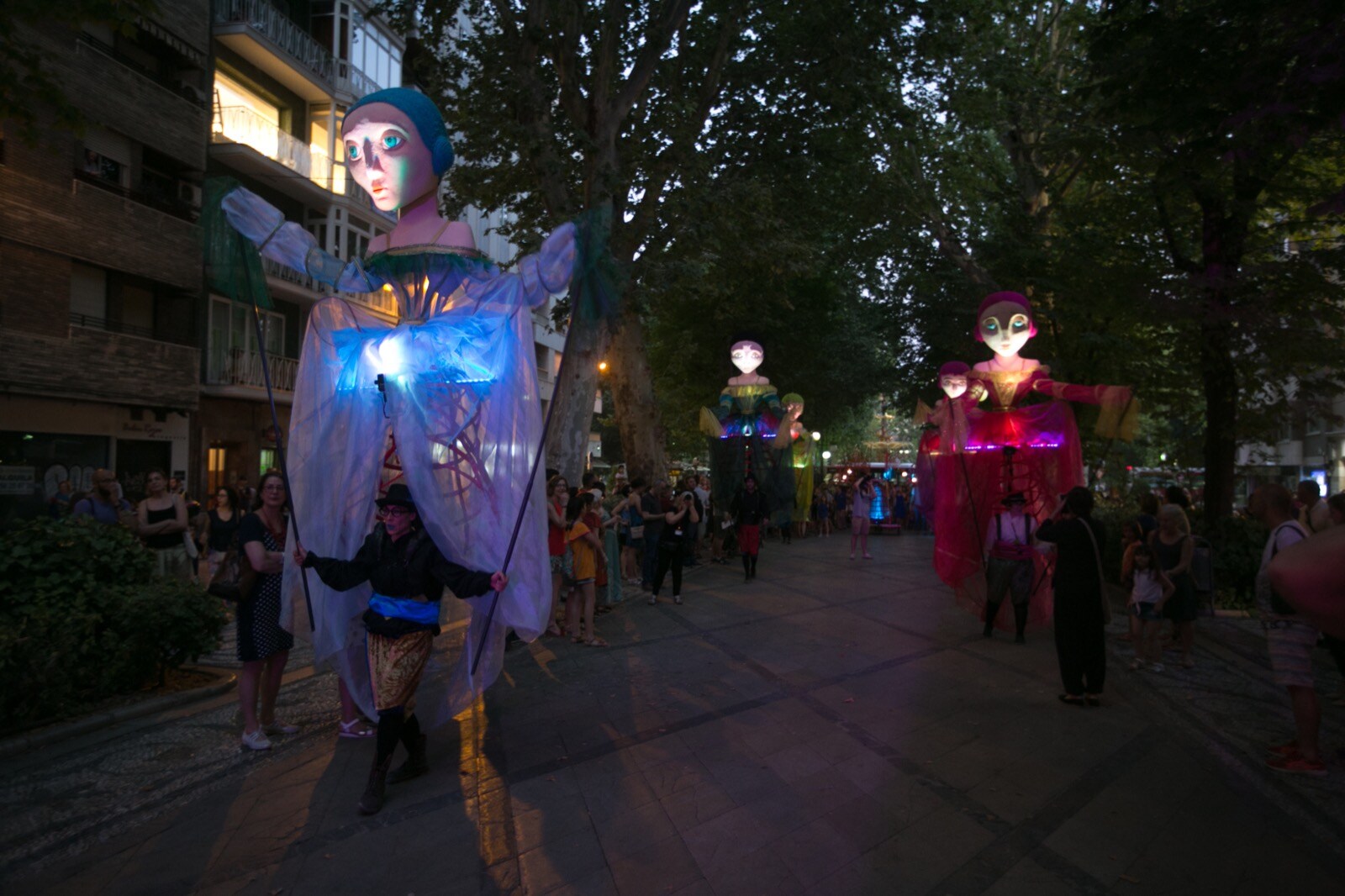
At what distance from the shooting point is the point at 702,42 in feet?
53.7

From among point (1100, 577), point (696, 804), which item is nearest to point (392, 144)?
point (696, 804)

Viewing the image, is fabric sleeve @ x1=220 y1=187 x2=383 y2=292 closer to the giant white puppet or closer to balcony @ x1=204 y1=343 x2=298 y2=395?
the giant white puppet

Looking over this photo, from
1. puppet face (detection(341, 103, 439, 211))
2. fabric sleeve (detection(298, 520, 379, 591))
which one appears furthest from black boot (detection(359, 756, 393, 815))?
puppet face (detection(341, 103, 439, 211))

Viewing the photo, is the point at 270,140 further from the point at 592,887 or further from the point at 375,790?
the point at 592,887

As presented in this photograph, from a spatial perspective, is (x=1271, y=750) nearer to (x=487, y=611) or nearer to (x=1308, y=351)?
(x=487, y=611)

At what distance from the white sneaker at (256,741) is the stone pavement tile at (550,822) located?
81.2 inches

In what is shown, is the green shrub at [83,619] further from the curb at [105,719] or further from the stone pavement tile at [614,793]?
the stone pavement tile at [614,793]

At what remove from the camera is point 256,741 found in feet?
18.2

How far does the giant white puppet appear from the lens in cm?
512

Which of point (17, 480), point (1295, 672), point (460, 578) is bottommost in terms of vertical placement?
point (1295, 672)

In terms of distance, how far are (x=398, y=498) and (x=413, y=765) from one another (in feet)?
5.22

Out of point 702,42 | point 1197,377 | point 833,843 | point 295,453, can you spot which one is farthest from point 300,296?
point 833,843

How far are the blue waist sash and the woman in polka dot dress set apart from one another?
3.63ft

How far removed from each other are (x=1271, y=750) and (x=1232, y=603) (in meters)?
6.27
